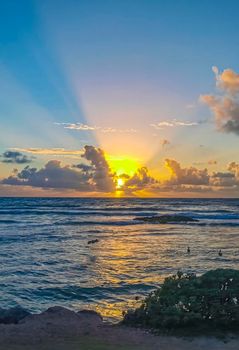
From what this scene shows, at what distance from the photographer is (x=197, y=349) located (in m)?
10.8

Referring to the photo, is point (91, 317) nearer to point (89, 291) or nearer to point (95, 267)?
point (89, 291)

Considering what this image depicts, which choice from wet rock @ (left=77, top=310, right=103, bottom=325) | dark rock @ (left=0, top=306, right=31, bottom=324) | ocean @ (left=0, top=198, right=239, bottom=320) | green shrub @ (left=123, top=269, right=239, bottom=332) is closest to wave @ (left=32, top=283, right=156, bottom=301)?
ocean @ (left=0, top=198, right=239, bottom=320)

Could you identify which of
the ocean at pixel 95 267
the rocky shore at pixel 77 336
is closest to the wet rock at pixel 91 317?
the rocky shore at pixel 77 336

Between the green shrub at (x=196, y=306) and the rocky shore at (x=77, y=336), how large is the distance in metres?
0.68

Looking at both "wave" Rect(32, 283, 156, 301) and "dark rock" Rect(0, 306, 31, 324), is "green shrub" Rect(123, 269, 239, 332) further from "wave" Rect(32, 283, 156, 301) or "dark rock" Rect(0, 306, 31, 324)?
"wave" Rect(32, 283, 156, 301)

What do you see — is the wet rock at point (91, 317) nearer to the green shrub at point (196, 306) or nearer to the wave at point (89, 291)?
the green shrub at point (196, 306)

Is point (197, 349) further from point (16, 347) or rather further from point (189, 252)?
point (189, 252)

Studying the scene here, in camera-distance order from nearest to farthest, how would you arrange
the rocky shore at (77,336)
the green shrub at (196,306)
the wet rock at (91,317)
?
the rocky shore at (77,336) < the green shrub at (196,306) < the wet rock at (91,317)

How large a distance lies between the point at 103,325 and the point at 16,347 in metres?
2.91

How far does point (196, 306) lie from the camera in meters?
12.6

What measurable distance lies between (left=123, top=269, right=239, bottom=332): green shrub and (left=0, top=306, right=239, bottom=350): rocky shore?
2.24ft

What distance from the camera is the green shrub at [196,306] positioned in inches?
485

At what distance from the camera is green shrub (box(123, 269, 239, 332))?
40.4 feet

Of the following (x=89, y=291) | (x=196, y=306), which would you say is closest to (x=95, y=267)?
(x=89, y=291)
